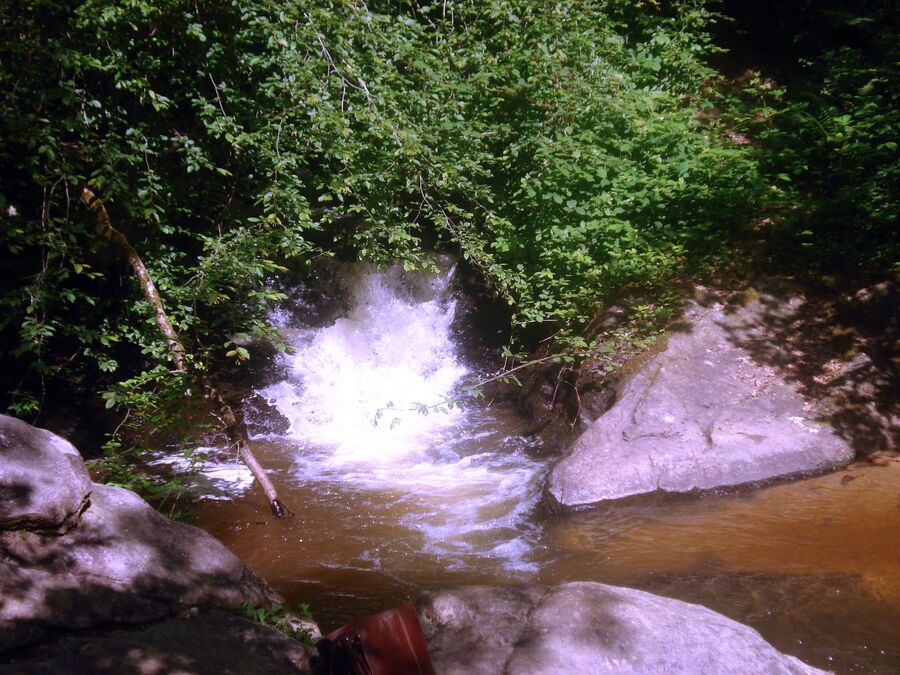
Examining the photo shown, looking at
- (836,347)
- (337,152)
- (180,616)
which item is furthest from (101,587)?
(836,347)

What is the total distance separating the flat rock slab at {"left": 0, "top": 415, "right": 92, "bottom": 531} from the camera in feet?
8.84

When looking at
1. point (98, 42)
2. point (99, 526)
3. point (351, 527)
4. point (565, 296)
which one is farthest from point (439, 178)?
point (99, 526)

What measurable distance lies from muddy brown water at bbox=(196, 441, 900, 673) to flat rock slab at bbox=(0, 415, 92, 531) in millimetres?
1748

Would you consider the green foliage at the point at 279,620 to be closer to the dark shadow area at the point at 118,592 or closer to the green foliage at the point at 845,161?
the dark shadow area at the point at 118,592

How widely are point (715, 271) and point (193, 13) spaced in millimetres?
6037

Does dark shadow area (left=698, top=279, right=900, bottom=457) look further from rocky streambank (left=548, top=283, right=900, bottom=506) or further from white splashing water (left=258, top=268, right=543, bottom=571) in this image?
white splashing water (left=258, top=268, right=543, bottom=571)

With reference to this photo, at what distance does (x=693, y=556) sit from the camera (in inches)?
165

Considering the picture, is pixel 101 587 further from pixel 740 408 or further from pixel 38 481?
pixel 740 408

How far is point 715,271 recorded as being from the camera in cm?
697

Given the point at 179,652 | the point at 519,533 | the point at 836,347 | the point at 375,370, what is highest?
the point at 375,370

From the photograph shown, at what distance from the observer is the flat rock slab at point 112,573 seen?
2.54 meters

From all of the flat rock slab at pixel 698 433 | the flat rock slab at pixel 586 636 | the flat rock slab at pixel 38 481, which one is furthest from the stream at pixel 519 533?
the flat rock slab at pixel 38 481

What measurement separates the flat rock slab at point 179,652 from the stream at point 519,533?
1.04m

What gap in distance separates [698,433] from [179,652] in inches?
175
